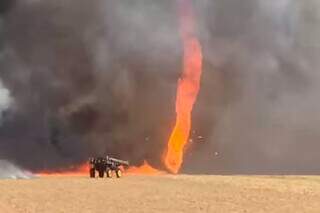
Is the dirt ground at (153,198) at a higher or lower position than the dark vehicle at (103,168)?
lower

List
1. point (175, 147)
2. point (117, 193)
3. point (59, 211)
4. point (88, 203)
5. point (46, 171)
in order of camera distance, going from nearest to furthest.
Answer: point (59, 211), point (88, 203), point (117, 193), point (46, 171), point (175, 147)

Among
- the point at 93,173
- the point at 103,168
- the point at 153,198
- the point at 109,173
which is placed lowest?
the point at 153,198

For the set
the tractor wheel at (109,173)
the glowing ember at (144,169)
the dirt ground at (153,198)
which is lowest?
the dirt ground at (153,198)

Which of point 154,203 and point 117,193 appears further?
point 117,193

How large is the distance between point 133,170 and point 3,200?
5377 centimetres

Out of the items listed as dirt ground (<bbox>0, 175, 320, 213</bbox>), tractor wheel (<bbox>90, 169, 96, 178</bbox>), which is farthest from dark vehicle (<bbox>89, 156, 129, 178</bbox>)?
dirt ground (<bbox>0, 175, 320, 213</bbox>)

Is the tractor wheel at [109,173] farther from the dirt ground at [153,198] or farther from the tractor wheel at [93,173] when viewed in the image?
the dirt ground at [153,198]

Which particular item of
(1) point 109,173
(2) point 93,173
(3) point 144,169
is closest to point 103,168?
(1) point 109,173

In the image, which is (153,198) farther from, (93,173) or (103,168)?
(93,173)

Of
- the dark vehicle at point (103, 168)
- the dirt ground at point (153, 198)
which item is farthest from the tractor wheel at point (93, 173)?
the dirt ground at point (153, 198)

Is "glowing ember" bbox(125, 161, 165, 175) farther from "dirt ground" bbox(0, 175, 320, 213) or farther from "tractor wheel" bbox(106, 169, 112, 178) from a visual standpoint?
"dirt ground" bbox(0, 175, 320, 213)

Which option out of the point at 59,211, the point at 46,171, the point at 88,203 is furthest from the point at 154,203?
the point at 46,171

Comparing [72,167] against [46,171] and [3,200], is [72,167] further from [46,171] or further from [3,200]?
[3,200]

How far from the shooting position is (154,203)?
40.8 m
